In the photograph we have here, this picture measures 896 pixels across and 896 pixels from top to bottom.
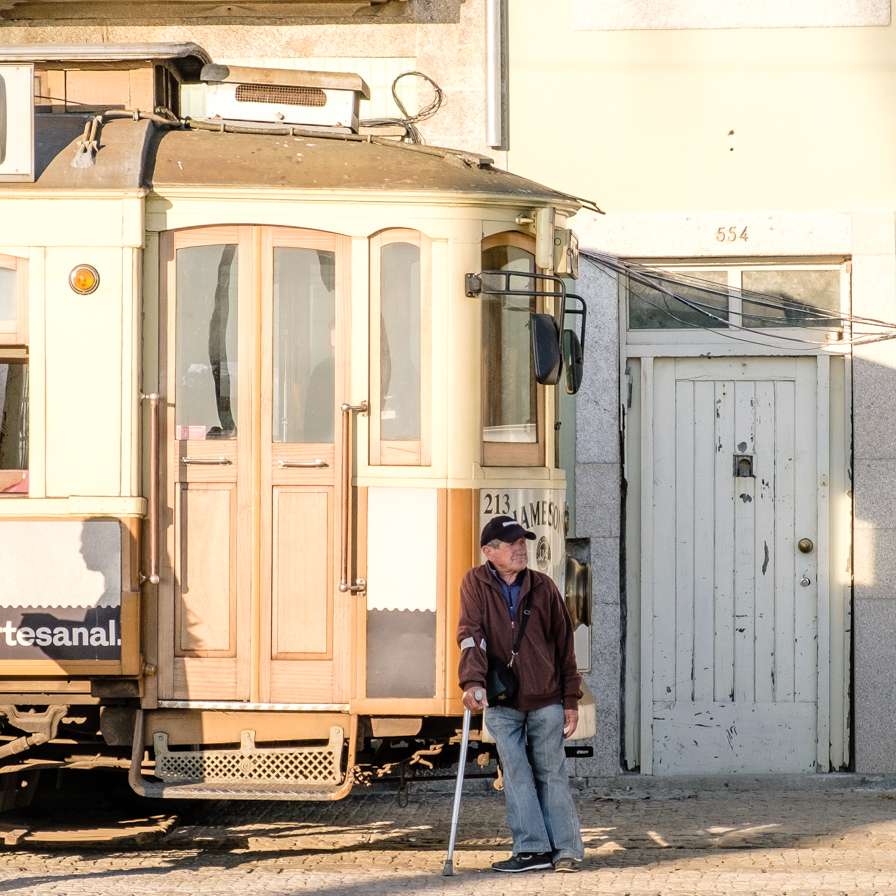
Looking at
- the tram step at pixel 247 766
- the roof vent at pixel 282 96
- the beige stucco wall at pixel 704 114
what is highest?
the beige stucco wall at pixel 704 114

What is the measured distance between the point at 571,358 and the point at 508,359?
1.25ft

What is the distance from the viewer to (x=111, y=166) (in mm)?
7539

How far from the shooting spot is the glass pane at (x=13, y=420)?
7.53 m

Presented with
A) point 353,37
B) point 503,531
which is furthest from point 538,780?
point 353,37

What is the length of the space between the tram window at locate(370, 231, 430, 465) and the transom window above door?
11.6 ft

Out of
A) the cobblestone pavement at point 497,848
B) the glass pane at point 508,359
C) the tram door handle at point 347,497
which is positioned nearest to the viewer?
the cobblestone pavement at point 497,848

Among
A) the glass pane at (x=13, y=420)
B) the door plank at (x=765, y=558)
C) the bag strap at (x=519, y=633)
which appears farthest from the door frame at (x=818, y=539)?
the glass pane at (x=13, y=420)

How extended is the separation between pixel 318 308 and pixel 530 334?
0.99 meters

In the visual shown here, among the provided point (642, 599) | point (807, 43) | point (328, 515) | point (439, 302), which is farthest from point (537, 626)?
point (807, 43)

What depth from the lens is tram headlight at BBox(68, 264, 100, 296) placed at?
749 centimetres

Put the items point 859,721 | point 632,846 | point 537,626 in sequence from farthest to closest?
point 859,721
point 632,846
point 537,626

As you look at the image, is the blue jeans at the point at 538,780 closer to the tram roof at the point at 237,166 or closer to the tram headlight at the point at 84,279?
the tram roof at the point at 237,166

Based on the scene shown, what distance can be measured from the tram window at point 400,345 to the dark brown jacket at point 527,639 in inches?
28.2

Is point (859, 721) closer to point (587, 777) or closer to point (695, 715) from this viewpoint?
point (695, 715)
